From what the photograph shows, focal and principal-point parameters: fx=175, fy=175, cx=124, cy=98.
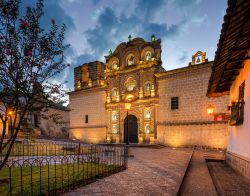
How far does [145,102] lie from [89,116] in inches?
373

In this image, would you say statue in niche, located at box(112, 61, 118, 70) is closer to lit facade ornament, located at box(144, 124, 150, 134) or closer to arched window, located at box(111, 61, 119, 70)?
arched window, located at box(111, 61, 119, 70)

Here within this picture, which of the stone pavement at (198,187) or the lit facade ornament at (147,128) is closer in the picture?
the stone pavement at (198,187)

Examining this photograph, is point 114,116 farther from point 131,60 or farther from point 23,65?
point 23,65

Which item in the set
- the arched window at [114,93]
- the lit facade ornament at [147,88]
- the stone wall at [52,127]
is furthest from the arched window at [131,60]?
the stone wall at [52,127]

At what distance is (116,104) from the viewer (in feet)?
78.0

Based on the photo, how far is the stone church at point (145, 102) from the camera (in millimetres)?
17719

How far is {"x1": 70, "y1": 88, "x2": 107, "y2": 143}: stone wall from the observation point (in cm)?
2507

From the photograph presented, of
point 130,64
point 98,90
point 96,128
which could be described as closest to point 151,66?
point 130,64

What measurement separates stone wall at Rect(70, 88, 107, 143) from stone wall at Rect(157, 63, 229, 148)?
875 centimetres

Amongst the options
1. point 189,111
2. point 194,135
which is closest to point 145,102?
point 189,111

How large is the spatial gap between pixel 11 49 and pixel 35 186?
3849mm

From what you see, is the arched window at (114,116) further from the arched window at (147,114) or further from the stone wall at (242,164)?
the stone wall at (242,164)

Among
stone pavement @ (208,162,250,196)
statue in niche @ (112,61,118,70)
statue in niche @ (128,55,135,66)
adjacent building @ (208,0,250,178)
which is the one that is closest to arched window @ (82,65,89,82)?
statue in niche @ (112,61,118,70)

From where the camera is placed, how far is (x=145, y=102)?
2159cm
